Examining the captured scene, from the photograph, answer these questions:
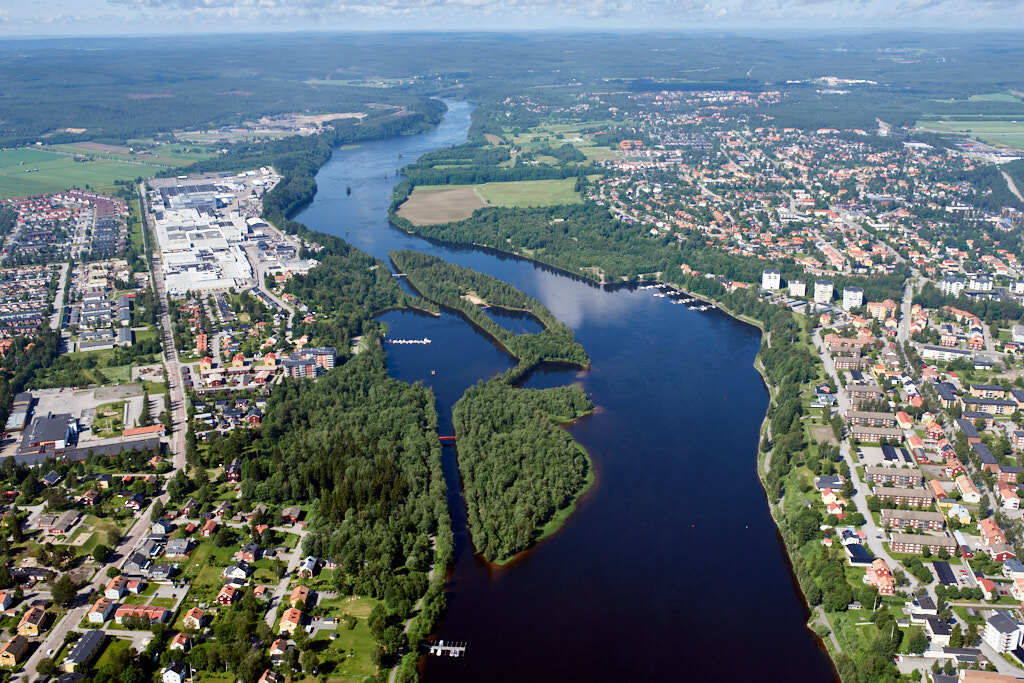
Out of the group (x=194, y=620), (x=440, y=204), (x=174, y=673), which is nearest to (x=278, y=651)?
(x=174, y=673)

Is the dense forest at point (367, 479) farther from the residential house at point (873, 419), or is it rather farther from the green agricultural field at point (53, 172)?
the green agricultural field at point (53, 172)

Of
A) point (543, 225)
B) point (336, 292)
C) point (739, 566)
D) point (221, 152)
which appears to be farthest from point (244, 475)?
point (221, 152)

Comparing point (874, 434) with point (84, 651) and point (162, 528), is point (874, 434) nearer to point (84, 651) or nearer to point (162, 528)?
point (162, 528)

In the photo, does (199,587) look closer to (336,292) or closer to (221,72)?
(336,292)

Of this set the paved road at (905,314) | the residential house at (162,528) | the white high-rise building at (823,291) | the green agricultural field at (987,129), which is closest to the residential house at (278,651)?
the residential house at (162,528)

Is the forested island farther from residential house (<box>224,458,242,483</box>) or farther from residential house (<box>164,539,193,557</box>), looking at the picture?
residential house (<box>164,539,193,557</box>)

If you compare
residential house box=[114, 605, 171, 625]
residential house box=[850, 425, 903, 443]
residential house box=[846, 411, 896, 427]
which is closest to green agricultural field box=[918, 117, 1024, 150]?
residential house box=[846, 411, 896, 427]
